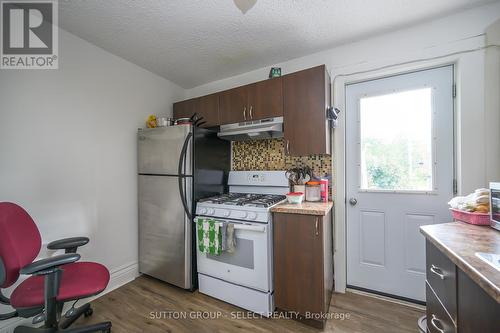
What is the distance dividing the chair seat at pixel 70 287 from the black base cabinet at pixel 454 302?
1.90 meters

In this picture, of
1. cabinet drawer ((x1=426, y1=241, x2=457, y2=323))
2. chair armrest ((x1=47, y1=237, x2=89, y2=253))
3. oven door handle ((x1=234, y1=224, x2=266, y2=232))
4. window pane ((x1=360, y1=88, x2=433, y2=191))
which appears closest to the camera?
cabinet drawer ((x1=426, y1=241, x2=457, y2=323))

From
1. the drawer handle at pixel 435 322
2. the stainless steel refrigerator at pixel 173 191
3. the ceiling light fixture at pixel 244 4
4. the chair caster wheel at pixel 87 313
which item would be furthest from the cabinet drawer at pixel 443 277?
the chair caster wheel at pixel 87 313

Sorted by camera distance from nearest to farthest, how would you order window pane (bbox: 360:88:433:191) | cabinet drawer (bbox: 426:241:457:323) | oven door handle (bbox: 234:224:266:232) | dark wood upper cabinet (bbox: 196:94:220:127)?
cabinet drawer (bbox: 426:241:457:323)
oven door handle (bbox: 234:224:266:232)
window pane (bbox: 360:88:433:191)
dark wood upper cabinet (bbox: 196:94:220:127)

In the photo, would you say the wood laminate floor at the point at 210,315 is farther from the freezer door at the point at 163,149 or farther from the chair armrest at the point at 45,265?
the freezer door at the point at 163,149

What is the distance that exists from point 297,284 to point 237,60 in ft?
7.70

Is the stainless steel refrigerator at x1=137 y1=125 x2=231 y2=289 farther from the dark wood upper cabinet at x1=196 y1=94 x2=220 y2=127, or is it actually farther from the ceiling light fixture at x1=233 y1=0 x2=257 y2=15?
the ceiling light fixture at x1=233 y1=0 x2=257 y2=15

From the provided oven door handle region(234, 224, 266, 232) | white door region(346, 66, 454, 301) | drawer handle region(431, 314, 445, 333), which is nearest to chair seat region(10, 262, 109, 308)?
oven door handle region(234, 224, 266, 232)

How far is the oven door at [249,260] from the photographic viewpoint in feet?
5.65

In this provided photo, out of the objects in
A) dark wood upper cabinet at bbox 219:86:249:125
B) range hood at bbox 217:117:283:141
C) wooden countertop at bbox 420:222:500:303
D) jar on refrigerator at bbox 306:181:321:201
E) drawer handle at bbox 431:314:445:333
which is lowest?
drawer handle at bbox 431:314:445:333

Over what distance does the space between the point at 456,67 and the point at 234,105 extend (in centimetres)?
196

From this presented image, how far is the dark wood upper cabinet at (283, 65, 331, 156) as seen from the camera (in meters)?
1.86

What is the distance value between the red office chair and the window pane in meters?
2.42

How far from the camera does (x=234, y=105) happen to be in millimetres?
2262

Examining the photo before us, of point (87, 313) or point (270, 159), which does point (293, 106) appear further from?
point (87, 313)
